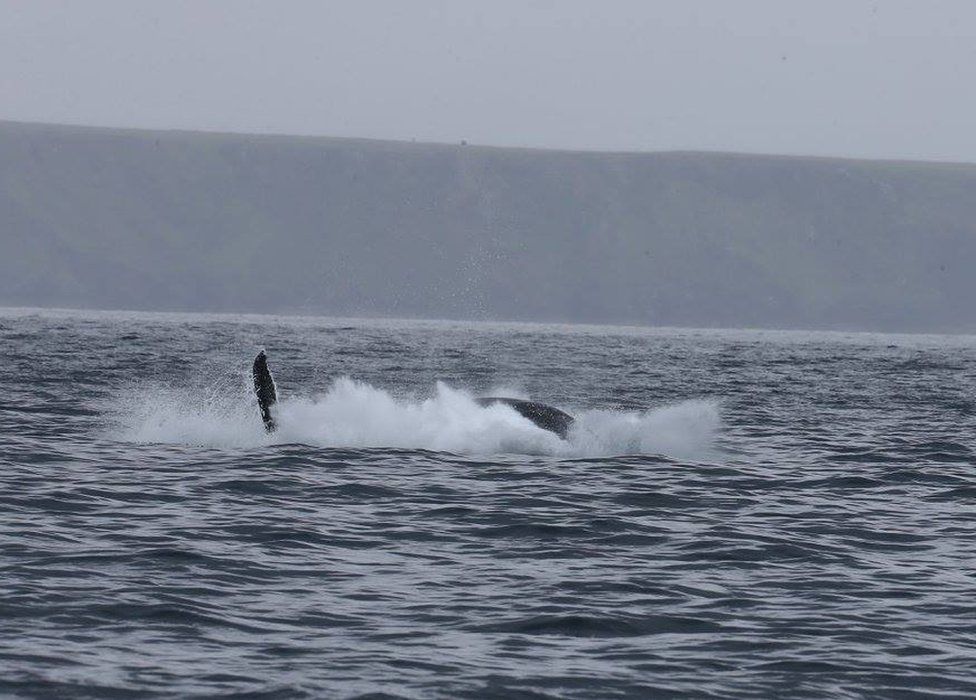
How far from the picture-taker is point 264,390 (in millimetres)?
28219

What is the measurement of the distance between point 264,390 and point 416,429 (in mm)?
3041

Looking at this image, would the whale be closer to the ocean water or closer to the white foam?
the white foam

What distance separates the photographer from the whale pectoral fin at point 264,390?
2738 centimetres

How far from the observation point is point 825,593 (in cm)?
1588

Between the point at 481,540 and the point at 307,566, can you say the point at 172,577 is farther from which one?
the point at 481,540

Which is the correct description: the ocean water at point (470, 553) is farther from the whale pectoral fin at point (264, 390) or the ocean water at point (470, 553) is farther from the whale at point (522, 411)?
the whale pectoral fin at point (264, 390)

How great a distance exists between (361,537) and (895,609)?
6184 millimetres

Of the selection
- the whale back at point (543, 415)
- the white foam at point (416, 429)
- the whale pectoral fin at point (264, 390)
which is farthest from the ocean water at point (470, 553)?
the whale pectoral fin at point (264, 390)

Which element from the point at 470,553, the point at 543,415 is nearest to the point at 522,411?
the point at 543,415

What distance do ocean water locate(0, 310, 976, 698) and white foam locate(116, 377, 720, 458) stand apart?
74mm

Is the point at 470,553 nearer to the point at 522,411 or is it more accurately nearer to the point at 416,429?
the point at 522,411

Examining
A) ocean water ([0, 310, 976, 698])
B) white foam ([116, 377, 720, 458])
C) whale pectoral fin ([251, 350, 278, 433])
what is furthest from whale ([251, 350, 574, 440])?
ocean water ([0, 310, 976, 698])

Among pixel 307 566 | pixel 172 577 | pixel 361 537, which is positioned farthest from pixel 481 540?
pixel 172 577

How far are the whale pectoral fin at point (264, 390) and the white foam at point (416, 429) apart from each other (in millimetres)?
242
